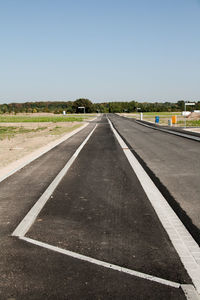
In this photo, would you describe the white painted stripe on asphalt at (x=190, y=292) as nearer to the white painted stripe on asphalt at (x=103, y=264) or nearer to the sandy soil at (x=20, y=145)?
the white painted stripe on asphalt at (x=103, y=264)

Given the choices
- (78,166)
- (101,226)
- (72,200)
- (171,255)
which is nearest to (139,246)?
(171,255)

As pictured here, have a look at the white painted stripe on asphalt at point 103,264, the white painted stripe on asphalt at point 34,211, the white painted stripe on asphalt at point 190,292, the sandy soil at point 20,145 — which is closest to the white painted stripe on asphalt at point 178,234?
the white painted stripe on asphalt at point 190,292

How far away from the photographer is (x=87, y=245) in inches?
155

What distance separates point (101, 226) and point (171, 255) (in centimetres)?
129

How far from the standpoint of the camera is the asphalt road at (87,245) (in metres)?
2.95

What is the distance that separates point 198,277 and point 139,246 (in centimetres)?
91

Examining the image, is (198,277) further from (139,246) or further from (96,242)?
(96,242)

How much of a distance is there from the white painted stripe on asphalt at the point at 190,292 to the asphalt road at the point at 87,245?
6 cm

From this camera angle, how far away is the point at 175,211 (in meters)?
5.31

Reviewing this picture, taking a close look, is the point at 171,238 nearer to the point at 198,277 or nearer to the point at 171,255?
the point at 171,255

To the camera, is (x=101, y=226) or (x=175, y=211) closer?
(x=101, y=226)

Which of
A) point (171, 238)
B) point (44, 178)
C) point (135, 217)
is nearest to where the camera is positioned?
point (171, 238)

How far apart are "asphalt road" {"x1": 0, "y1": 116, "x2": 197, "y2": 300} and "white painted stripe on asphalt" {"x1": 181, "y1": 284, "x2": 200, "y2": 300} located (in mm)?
59

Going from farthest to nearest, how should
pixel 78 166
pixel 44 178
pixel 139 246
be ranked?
pixel 78 166, pixel 44 178, pixel 139 246
